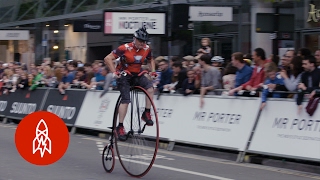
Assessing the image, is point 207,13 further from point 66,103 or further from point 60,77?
point 60,77

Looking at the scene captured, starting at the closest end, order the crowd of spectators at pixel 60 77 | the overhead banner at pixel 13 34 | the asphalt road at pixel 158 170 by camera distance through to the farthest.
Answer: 1. the asphalt road at pixel 158 170
2. the crowd of spectators at pixel 60 77
3. the overhead banner at pixel 13 34

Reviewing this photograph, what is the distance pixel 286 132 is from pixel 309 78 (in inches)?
37.7

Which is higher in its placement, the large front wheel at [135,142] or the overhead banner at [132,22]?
the overhead banner at [132,22]

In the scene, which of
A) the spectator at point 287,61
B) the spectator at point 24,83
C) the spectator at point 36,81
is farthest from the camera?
the spectator at point 24,83

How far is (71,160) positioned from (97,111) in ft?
16.1

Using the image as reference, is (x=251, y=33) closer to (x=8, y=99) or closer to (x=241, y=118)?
(x=8, y=99)

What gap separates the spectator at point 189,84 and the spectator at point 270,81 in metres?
2.10

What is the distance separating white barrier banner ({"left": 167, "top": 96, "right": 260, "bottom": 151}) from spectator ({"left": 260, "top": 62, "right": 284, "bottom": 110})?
0.27 m

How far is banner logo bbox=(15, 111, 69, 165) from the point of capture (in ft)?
24.1

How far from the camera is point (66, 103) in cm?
1884

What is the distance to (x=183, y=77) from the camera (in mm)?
14891

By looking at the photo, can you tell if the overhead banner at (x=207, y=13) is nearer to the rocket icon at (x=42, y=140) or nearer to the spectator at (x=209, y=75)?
the spectator at (x=209, y=75)

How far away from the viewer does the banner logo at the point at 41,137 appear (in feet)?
24.1

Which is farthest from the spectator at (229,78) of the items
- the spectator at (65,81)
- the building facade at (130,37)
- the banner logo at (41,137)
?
the banner logo at (41,137)
